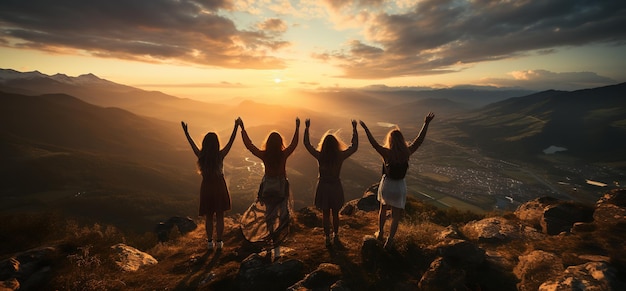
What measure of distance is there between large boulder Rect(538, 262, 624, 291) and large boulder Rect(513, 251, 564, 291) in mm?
292

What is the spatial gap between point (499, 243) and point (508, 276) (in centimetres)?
397

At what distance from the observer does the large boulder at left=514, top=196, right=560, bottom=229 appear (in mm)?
12781

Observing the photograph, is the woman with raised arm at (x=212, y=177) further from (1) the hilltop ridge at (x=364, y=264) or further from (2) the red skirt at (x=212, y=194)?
(1) the hilltop ridge at (x=364, y=264)

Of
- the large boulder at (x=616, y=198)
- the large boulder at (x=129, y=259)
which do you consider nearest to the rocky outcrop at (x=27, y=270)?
the large boulder at (x=129, y=259)

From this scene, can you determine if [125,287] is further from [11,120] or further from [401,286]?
[11,120]

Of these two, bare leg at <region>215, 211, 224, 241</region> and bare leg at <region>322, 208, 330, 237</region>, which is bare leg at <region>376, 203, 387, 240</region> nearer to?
bare leg at <region>322, 208, 330, 237</region>

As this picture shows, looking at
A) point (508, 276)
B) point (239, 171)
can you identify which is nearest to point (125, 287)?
point (508, 276)

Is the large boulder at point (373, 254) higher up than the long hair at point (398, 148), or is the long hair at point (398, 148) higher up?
the long hair at point (398, 148)

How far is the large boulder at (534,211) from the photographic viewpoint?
12.8 meters

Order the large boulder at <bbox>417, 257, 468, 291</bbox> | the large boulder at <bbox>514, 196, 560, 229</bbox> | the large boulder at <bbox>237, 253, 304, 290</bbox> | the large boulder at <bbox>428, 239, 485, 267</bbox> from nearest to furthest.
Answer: the large boulder at <bbox>417, 257, 468, 291</bbox> < the large boulder at <bbox>237, 253, 304, 290</bbox> < the large boulder at <bbox>428, 239, 485, 267</bbox> < the large boulder at <bbox>514, 196, 560, 229</bbox>

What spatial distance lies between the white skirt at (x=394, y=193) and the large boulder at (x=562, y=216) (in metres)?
8.38

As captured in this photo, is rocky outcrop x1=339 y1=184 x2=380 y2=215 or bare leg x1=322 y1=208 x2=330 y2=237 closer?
bare leg x1=322 y1=208 x2=330 y2=237

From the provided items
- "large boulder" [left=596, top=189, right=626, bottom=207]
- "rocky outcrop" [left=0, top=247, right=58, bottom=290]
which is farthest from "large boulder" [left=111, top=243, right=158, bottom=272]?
"large boulder" [left=596, top=189, right=626, bottom=207]

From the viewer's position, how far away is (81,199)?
9156cm
